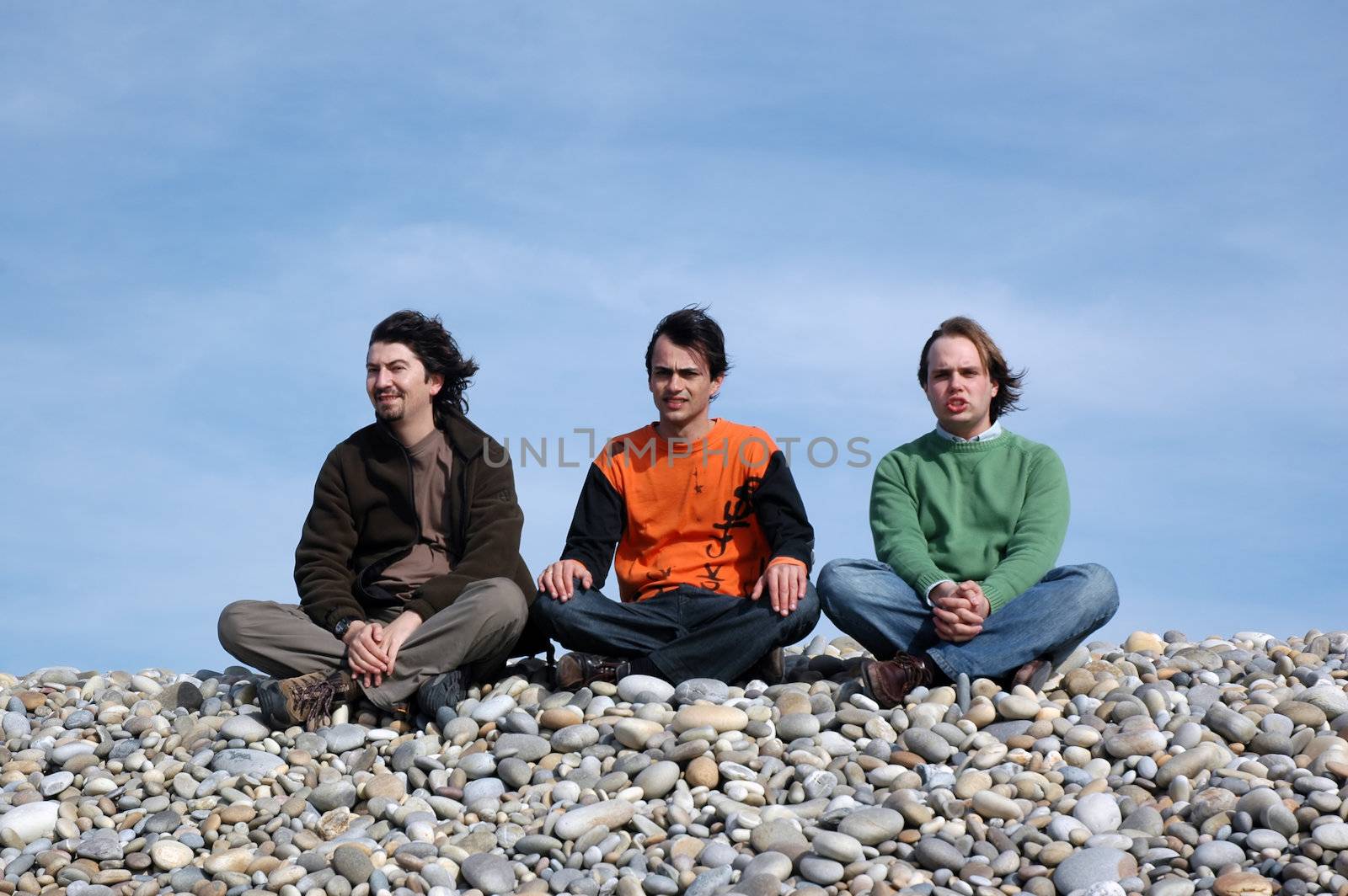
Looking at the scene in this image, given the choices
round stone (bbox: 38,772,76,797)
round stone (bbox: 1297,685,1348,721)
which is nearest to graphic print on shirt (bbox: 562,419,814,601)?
round stone (bbox: 1297,685,1348,721)

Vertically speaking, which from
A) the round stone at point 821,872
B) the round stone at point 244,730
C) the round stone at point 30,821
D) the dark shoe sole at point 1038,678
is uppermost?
the dark shoe sole at point 1038,678

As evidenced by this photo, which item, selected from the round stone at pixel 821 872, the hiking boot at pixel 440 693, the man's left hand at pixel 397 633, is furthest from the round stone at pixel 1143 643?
the man's left hand at pixel 397 633

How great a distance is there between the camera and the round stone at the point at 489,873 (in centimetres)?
470

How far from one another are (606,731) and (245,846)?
4.51ft

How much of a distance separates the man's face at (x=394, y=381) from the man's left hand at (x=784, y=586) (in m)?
1.79

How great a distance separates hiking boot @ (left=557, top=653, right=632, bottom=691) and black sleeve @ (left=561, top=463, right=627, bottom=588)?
321 mm

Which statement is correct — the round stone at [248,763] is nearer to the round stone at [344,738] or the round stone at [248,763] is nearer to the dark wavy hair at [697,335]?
the round stone at [344,738]

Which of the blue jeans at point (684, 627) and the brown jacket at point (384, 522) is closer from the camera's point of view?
the blue jeans at point (684, 627)

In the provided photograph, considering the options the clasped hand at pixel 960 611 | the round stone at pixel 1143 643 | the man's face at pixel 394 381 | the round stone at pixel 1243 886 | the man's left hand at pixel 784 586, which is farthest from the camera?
the round stone at pixel 1143 643

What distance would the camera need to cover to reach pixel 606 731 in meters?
5.67

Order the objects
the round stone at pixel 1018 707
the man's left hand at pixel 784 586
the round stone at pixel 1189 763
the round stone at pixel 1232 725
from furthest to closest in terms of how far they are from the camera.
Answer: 1. the man's left hand at pixel 784 586
2. the round stone at pixel 1018 707
3. the round stone at pixel 1232 725
4. the round stone at pixel 1189 763

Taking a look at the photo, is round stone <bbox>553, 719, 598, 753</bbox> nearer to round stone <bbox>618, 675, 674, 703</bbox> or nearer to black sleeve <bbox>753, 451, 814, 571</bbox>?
round stone <bbox>618, 675, 674, 703</bbox>

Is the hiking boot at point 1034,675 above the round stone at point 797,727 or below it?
above

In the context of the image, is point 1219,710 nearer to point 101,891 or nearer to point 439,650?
point 439,650
